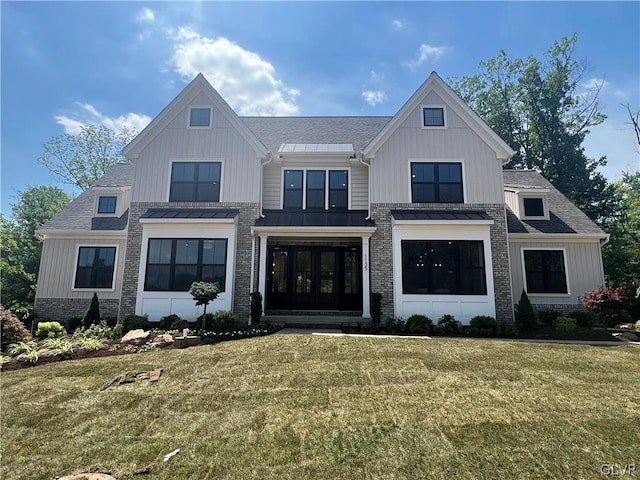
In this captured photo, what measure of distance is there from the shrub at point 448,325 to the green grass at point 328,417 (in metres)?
3.33

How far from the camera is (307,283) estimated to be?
13586mm

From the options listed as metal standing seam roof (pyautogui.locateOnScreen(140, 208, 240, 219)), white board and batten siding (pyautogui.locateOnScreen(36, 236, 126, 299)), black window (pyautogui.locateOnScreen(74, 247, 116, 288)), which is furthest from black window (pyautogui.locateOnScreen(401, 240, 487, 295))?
black window (pyautogui.locateOnScreen(74, 247, 116, 288))

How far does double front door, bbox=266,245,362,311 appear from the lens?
13414 mm

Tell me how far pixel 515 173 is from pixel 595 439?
16050 mm

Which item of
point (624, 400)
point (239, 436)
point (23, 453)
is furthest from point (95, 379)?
point (624, 400)

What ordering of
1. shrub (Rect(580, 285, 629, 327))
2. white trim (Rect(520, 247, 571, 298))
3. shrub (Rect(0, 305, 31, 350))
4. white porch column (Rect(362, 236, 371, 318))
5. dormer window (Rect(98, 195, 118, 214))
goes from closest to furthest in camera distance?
1. shrub (Rect(0, 305, 31, 350))
2. shrub (Rect(580, 285, 629, 327))
3. white porch column (Rect(362, 236, 371, 318))
4. white trim (Rect(520, 247, 571, 298))
5. dormer window (Rect(98, 195, 118, 214))

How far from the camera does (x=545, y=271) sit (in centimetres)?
1320

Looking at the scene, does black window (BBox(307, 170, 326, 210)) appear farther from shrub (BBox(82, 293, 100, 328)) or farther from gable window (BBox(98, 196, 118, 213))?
gable window (BBox(98, 196, 118, 213))

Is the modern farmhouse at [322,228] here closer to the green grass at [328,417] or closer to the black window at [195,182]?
the black window at [195,182]

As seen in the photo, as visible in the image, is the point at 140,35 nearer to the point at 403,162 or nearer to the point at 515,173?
the point at 403,162

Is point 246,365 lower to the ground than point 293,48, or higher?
lower

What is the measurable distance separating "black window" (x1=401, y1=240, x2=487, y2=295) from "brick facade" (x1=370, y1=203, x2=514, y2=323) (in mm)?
564

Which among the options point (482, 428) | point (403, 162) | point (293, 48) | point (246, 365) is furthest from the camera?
point (403, 162)

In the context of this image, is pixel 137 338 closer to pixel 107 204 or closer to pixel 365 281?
pixel 365 281
